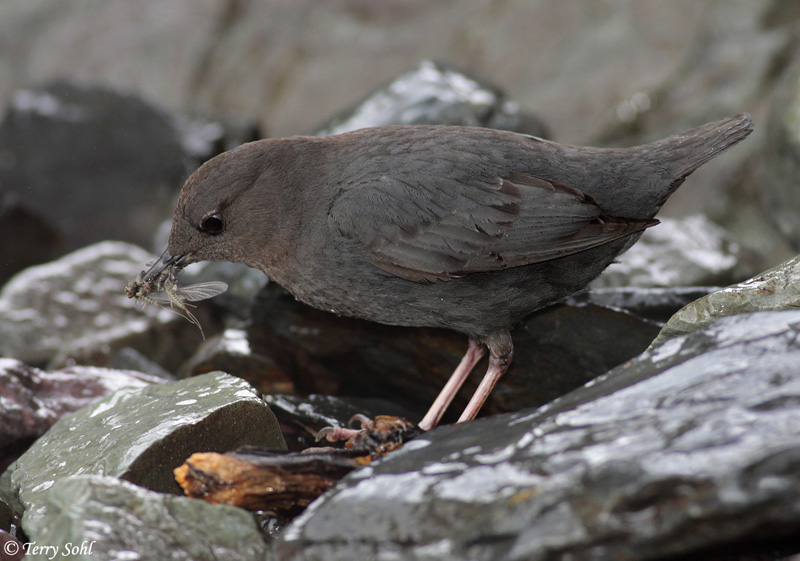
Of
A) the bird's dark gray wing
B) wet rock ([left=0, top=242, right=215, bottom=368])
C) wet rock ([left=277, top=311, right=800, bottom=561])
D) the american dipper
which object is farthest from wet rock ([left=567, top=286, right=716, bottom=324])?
wet rock ([left=0, top=242, right=215, bottom=368])

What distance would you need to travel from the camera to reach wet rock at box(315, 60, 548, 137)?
5.32 meters

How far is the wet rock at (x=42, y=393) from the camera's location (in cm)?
393

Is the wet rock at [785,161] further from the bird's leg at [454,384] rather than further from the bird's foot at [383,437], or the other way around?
the bird's foot at [383,437]

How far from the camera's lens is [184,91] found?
10.0 m

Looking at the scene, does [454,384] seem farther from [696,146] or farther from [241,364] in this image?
[696,146]

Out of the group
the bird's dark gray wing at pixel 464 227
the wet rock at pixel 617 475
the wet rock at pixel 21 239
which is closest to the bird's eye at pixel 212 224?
the bird's dark gray wing at pixel 464 227

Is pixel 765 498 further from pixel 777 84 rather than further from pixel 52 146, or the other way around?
pixel 52 146

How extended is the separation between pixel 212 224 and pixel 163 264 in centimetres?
33

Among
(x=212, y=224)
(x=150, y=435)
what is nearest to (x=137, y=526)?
(x=150, y=435)

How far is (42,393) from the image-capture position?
4176mm

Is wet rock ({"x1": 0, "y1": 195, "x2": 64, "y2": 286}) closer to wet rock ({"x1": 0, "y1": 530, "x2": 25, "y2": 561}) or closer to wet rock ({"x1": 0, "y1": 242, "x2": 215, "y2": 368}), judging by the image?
wet rock ({"x1": 0, "y1": 242, "x2": 215, "y2": 368})

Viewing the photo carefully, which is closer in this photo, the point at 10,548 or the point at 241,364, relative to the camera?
the point at 10,548

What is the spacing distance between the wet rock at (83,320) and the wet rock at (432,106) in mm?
1922

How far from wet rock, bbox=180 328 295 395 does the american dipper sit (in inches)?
32.3
